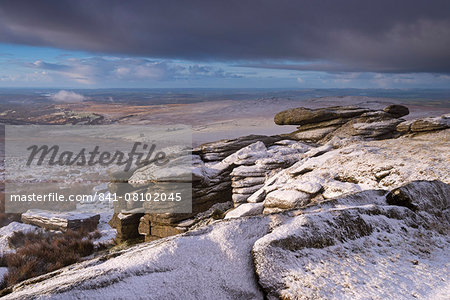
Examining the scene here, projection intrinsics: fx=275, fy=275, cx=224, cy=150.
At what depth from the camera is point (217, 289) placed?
12.1ft

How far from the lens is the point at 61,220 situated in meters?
24.4

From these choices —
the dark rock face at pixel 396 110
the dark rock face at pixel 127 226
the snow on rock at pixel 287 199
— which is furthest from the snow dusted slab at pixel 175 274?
the dark rock face at pixel 396 110

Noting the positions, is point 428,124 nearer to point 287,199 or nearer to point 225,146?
point 287,199

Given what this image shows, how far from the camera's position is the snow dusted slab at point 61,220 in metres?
24.3

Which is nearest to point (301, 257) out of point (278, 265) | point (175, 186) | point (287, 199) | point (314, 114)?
point (278, 265)

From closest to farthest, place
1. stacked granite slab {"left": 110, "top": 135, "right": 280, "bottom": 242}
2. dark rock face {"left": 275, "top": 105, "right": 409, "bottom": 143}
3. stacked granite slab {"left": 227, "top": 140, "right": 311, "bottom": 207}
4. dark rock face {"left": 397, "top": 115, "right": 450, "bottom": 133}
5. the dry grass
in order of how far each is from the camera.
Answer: the dry grass < stacked granite slab {"left": 110, "top": 135, "right": 280, "bottom": 242} < stacked granite slab {"left": 227, "top": 140, "right": 311, "bottom": 207} < dark rock face {"left": 397, "top": 115, "right": 450, "bottom": 133} < dark rock face {"left": 275, "top": 105, "right": 409, "bottom": 143}

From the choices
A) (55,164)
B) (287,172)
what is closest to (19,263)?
(287,172)

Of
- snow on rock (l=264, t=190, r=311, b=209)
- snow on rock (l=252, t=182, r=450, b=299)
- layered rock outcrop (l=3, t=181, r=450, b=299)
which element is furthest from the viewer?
snow on rock (l=264, t=190, r=311, b=209)

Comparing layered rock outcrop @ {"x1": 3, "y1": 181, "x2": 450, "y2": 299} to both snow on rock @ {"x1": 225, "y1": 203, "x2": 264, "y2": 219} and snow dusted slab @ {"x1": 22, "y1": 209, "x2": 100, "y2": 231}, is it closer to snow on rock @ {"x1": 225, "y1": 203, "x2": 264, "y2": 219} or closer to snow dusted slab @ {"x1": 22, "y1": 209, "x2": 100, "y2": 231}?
snow on rock @ {"x1": 225, "y1": 203, "x2": 264, "y2": 219}

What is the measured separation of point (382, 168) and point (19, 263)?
2020cm

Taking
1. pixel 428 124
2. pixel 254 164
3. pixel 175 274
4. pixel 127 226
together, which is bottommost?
pixel 127 226

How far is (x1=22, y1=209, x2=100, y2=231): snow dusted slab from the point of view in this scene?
955 inches

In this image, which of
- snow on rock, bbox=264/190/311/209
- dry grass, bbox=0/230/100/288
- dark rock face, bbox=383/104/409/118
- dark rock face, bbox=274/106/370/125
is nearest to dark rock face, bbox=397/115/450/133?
dark rock face, bbox=383/104/409/118

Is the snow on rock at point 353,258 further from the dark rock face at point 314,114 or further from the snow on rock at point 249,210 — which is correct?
the dark rock face at point 314,114
